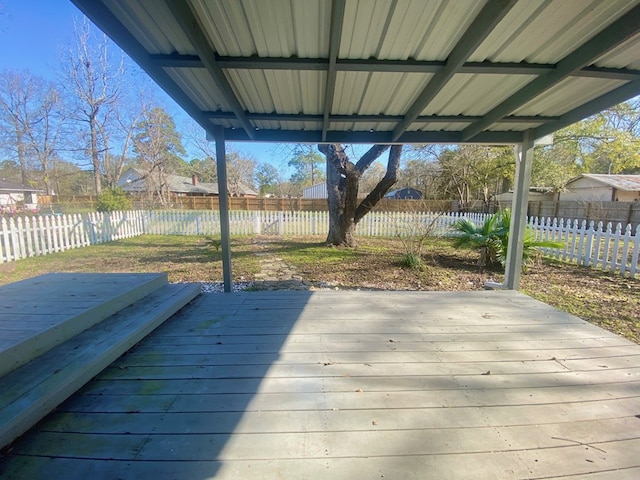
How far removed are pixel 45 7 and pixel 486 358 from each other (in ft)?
49.6

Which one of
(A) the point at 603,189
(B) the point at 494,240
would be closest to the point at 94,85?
(B) the point at 494,240

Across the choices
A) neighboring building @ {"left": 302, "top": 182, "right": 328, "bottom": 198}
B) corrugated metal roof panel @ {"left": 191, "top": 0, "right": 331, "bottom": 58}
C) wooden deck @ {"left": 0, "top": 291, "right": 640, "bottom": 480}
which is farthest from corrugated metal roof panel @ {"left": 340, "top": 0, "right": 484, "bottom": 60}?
neighboring building @ {"left": 302, "top": 182, "right": 328, "bottom": 198}

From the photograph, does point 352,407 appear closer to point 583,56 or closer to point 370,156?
point 583,56

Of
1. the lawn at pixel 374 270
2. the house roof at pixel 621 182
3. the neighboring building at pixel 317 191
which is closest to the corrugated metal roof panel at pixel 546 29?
the lawn at pixel 374 270

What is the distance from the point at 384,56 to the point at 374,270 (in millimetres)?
4306

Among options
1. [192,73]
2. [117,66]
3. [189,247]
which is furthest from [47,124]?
[192,73]

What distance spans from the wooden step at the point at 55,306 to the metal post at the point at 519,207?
4.41m

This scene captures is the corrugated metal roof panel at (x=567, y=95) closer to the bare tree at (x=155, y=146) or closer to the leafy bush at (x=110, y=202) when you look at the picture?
the leafy bush at (x=110, y=202)

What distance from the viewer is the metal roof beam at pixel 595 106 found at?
2311 mm

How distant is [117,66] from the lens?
14.1 metres

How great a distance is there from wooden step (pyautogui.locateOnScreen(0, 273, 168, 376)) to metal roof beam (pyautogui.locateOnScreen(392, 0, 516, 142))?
Answer: 320 cm

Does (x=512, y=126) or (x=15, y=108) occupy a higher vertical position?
(x=15, y=108)

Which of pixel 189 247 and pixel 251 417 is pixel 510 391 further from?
pixel 189 247

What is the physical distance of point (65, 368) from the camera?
62.8 inches
